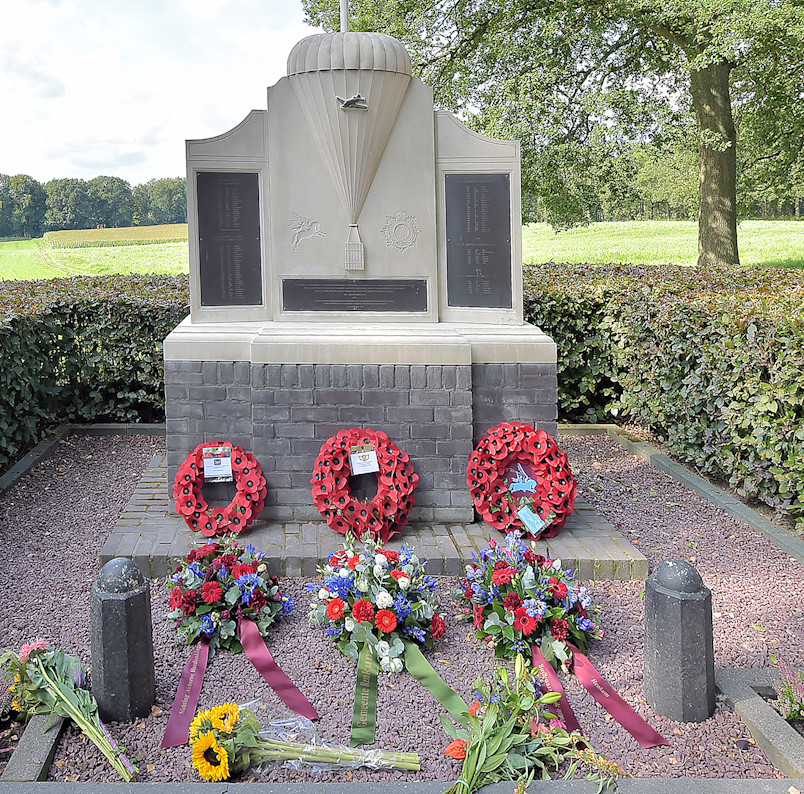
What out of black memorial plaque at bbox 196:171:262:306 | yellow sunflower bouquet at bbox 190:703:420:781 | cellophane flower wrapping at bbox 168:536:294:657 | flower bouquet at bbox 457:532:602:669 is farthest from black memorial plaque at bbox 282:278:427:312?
yellow sunflower bouquet at bbox 190:703:420:781

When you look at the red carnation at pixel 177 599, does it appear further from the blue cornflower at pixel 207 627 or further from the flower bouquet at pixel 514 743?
the flower bouquet at pixel 514 743

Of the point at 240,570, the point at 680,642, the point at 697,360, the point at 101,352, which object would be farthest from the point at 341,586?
the point at 101,352

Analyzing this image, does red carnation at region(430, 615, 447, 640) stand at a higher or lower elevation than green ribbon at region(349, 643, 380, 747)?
higher

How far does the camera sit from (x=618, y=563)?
4.07 m

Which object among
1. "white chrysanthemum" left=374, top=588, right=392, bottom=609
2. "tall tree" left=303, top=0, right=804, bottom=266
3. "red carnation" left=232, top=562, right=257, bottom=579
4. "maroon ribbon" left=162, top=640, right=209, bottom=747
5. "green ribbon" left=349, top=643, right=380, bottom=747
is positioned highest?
"tall tree" left=303, top=0, right=804, bottom=266

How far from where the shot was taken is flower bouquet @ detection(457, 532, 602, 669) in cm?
318

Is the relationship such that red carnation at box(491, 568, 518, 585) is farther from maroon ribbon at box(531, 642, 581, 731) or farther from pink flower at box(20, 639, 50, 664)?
pink flower at box(20, 639, 50, 664)

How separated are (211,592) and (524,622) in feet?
4.29

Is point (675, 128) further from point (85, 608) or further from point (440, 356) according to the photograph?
point (85, 608)

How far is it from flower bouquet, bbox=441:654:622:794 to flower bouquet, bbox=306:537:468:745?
426 millimetres

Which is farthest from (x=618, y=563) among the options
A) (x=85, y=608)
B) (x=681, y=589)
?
(x=85, y=608)

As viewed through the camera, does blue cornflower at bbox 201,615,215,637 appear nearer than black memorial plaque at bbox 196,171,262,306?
Yes

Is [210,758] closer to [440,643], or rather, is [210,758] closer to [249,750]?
[249,750]

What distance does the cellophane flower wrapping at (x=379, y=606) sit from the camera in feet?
10.5
